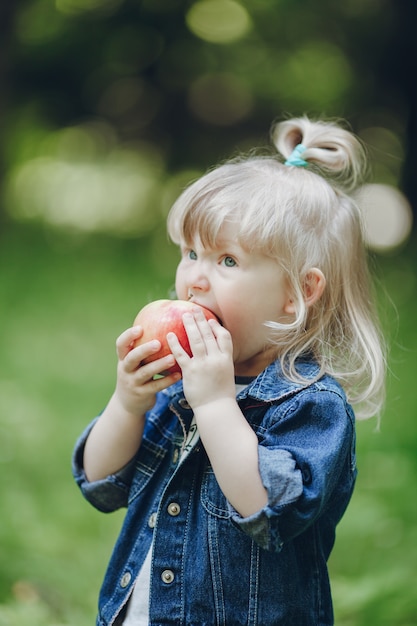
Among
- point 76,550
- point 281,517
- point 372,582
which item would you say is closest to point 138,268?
point 76,550

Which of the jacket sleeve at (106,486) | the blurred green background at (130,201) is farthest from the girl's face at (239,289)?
the blurred green background at (130,201)

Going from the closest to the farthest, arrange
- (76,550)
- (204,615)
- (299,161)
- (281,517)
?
(281,517) → (204,615) → (299,161) → (76,550)

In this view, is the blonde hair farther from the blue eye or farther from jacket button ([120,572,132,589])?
jacket button ([120,572,132,589])

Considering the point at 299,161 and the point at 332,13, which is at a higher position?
the point at 332,13

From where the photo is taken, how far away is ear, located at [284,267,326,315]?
198 centimetres

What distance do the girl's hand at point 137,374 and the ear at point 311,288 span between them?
32 cm

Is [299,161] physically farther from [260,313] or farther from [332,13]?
[332,13]

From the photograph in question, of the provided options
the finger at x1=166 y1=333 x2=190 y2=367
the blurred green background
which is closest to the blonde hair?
the finger at x1=166 y1=333 x2=190 y2=367

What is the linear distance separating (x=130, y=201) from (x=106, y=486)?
668 centimetres

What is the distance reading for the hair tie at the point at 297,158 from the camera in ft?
7.07

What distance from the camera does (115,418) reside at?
2039 mm

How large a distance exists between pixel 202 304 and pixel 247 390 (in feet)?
0.75

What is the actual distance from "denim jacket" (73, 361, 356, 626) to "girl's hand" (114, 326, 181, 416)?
90 millimetres

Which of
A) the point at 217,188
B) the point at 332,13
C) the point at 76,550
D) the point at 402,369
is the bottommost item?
the point at 76,550
